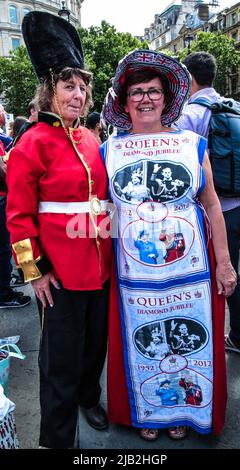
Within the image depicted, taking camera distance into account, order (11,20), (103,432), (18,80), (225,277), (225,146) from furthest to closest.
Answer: (11,20)
(18,80)
(225,146)
(103,432)
(225,277)

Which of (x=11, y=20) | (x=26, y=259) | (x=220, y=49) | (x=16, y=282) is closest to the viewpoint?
(x=26, y=259)

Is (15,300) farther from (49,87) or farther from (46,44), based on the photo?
(46,44)

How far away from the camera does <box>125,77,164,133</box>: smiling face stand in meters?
1.74

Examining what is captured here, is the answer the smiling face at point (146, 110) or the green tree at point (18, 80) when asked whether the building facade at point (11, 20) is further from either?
the smiling face at point (146, 110)

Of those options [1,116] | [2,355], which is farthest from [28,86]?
[2,355]

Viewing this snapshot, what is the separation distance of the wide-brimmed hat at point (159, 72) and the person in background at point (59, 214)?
0.15 meters

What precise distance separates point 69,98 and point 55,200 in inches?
18.6

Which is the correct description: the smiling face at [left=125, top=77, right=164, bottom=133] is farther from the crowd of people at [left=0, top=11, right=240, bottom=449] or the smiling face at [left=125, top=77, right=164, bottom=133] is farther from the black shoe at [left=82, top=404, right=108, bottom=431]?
the black shoe at [left=82, top=404, right=108, bottom=431]

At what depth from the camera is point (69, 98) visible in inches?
64.5

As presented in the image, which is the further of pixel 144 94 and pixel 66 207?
pixel 144 94

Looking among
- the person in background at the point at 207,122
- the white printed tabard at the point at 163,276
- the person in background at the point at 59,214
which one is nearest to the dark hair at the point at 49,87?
the person in background at the point at 59,214

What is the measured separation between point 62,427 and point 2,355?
58 cm

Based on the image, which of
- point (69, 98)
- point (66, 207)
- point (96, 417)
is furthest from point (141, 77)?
point (96, 417)

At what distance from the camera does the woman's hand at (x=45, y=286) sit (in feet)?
5.46
